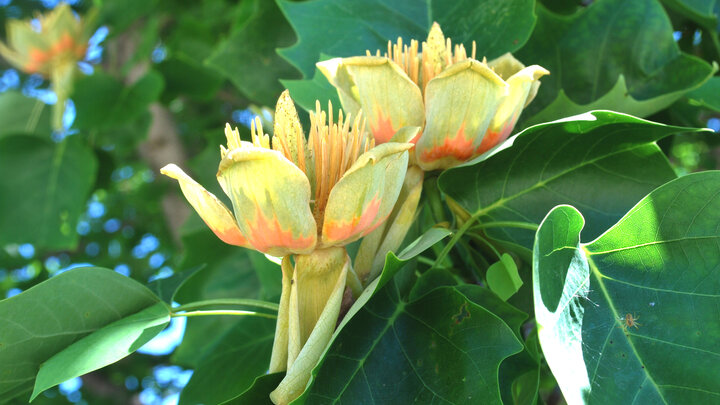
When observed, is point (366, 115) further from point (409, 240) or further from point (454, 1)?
point (454, 1)

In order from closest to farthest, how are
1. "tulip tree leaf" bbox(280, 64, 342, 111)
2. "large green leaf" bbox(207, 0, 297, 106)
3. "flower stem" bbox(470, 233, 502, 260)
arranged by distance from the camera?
1. "flower stem" bbox(470, 233, 502, 260)
2. "tulip tree leaf" bbox(280, 64, 342, 111)
3. "large green leaf" bbox(207, 0, 297, 106)

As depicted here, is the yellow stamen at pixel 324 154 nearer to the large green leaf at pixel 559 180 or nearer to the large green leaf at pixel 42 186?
the large green leaf at pixel 559 180

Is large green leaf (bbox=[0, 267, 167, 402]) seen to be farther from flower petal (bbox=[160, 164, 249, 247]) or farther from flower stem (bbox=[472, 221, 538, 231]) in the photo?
flower stem (bbox=[472, 221, 538, 231])

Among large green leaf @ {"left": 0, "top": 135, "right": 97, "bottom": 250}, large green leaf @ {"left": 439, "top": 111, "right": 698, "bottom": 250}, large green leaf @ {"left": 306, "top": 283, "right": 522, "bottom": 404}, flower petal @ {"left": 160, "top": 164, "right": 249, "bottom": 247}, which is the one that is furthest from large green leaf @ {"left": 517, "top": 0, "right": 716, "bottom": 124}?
large green leaf @ {"left": 0, "top": 135, "right": 97, "bottom": 250}

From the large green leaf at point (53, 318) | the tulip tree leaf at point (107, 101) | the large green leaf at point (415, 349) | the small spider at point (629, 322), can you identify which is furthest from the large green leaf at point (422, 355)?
the tulip tree leaf at point (107, 101)

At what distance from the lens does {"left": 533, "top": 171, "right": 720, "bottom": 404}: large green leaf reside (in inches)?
25.4

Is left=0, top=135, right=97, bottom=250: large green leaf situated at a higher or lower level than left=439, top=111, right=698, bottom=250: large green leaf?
lower

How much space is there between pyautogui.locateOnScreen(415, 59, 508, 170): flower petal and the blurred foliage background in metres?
0.25

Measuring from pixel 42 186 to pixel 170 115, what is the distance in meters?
0.62

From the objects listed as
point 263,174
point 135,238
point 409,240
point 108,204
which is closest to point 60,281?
point 263,174

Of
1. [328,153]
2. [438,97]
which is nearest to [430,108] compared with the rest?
[438,97]

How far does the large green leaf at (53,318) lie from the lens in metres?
0.80

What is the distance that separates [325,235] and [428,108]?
208mm

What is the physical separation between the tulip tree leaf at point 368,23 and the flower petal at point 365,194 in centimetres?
49
